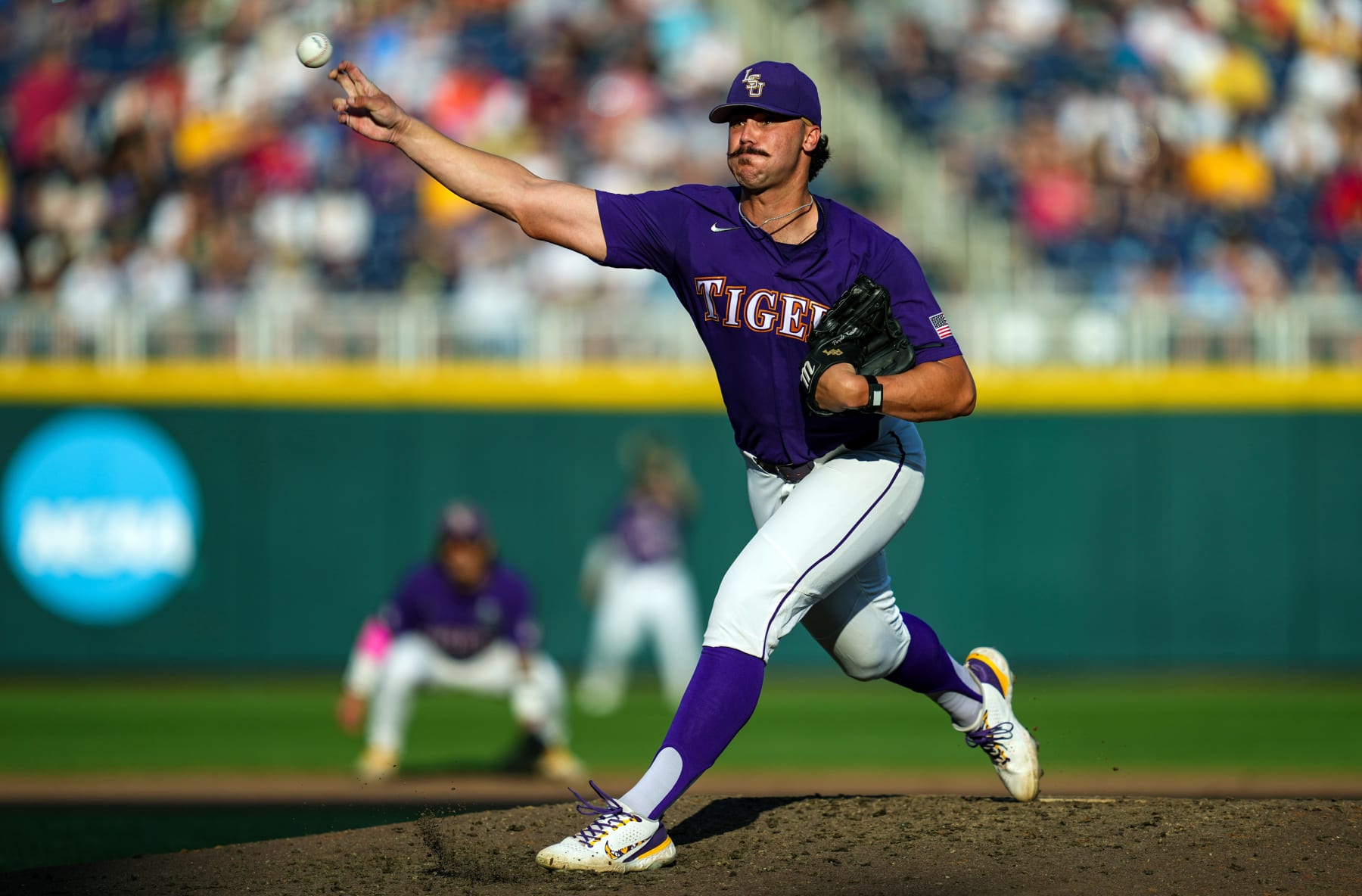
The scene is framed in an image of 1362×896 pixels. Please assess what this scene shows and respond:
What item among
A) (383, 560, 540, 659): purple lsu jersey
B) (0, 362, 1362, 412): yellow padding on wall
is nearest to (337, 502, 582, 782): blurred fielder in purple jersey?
(383, 560, 540, 659): purple lsu jersey

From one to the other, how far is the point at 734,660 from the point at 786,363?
793 millimetres

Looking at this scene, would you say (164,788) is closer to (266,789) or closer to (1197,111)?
(266,789)

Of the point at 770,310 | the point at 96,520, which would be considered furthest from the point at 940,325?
the point at 96,520

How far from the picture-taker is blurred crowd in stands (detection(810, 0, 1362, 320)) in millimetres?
14188

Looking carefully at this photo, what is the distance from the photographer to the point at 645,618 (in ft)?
42.5

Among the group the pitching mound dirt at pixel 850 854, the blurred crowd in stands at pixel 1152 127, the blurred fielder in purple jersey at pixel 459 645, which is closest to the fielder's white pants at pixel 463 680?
the blurred fielder in purple jersey at pixel 459 645

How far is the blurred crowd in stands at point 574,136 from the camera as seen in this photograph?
1409 centimetres

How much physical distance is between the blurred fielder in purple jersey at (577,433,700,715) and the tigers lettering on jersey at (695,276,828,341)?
812cm

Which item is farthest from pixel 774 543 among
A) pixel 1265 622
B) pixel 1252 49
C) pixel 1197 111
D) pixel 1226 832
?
pixel 1252 49

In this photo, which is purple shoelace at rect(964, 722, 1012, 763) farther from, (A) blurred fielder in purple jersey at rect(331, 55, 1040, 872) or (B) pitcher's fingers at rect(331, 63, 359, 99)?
(B) pitcher's fingers at rect(331, 63, 359, 99)

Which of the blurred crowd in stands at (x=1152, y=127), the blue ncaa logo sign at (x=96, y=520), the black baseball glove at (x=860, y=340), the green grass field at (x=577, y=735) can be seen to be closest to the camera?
the black baseball glove at (x=860, y=340)

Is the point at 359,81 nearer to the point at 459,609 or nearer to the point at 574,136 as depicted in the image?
the point at 459,609

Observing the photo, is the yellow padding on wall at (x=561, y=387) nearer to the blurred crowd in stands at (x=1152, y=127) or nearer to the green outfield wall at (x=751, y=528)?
the green outfield wall at (x=751, y=528)

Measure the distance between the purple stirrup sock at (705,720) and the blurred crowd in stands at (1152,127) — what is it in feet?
30.9
